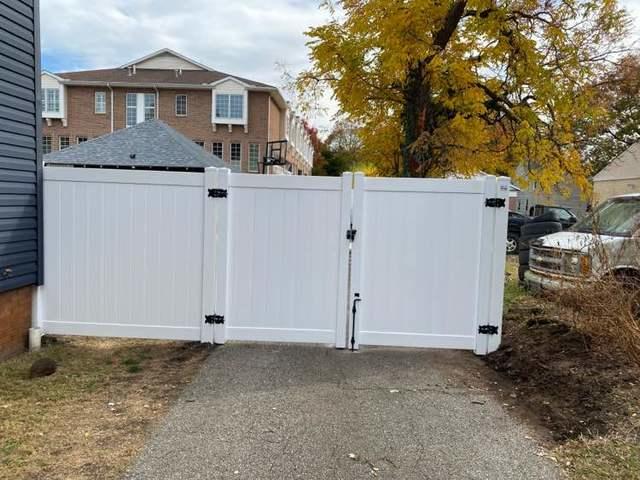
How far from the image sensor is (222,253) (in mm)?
5250

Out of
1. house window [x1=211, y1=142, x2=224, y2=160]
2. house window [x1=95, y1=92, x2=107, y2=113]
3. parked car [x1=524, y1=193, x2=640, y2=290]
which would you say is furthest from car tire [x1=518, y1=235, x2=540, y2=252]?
house window [x1=95, y1=92, x2=107, y2=113]

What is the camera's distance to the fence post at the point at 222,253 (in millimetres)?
5203

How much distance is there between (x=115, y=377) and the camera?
459 cm

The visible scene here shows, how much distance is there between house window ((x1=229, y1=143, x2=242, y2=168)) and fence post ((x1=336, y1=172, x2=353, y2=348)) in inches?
1151

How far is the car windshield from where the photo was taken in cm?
685

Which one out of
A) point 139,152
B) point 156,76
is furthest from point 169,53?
point 139,152

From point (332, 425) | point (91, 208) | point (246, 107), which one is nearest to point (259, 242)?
point (91, 208)

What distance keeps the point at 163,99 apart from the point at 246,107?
545 cm

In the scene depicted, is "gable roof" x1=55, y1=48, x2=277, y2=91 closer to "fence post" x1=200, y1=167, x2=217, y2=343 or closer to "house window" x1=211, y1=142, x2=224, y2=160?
"house window" x1=211, y1=142, x2=224, y2=160

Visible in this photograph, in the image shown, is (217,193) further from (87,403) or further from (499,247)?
(499,247)

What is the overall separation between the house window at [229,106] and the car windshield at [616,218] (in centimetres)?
2766

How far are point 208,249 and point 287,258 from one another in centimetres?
79

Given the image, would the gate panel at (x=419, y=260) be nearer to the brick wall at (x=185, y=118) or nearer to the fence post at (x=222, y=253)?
the fence post at (x=222, y=253)

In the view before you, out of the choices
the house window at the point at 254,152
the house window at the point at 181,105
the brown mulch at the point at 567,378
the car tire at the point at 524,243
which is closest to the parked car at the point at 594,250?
the brown mulch at the point at 567,378
